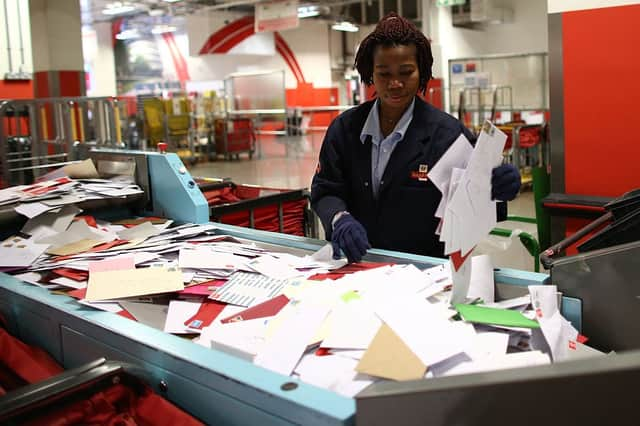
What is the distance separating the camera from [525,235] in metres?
3.08

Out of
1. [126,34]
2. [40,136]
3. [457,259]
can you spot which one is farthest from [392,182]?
[126,34]

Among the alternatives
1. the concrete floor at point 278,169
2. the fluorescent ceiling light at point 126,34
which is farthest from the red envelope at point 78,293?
the fluorescent ceiling light at point 126,34

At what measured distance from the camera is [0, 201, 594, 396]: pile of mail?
3.58 feet

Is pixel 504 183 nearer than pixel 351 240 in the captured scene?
Yes

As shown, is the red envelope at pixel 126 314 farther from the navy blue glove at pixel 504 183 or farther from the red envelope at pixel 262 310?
the navy blue glove at pixel 504 183

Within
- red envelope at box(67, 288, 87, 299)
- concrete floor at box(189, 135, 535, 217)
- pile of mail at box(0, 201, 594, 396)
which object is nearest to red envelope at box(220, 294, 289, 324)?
pile of mail at box(0, 201, 594, 396)

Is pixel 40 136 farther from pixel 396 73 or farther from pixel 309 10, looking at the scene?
pixel 309 10

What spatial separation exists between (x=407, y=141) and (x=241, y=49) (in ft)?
59.1

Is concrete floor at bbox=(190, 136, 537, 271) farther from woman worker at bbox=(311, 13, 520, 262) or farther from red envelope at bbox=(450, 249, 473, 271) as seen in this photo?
red envelope at bbox=(450, 249, 473, 271)

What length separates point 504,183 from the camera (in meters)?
1.54

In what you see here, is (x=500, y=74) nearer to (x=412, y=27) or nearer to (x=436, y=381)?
(x=412, y=27)

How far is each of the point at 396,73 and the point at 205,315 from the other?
104cm

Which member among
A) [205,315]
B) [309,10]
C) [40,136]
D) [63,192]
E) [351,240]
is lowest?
[205,315]

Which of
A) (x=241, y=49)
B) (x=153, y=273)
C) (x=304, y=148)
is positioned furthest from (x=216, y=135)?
(x=153, y=273)
